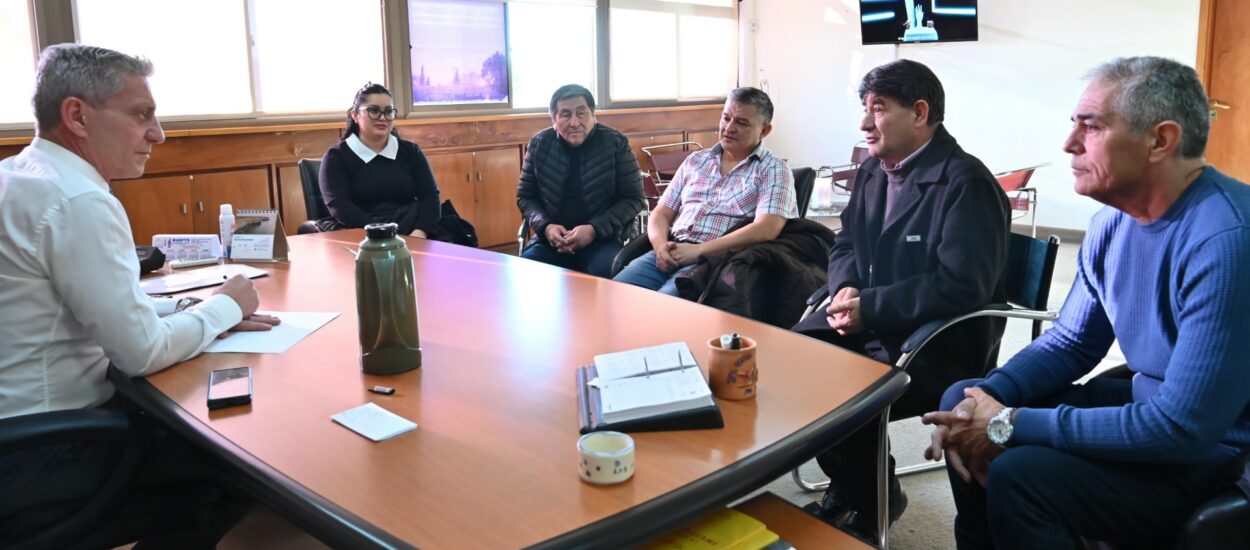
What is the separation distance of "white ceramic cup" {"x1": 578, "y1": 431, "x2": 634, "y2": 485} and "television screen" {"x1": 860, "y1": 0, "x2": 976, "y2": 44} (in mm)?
6818

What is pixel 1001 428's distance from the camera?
1.72 meters

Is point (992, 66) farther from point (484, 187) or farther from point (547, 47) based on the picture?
point (484, 187)

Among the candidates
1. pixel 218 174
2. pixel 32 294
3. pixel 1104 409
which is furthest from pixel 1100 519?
pixel 218 174

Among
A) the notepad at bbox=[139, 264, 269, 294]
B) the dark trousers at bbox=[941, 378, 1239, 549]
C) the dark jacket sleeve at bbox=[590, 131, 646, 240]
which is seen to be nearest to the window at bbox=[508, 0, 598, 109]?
the dark jacket sleeve at bbox=[590, 131, 646, 240]

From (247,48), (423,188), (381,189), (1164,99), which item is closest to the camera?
(1164,99)

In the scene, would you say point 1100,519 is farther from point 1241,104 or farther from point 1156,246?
point 1241,104

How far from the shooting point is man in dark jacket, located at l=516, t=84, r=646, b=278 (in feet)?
12.9

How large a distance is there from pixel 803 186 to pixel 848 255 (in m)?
0.79

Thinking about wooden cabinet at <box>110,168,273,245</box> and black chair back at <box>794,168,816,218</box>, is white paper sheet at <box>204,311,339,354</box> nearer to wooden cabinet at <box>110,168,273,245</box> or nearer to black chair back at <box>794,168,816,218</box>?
black chair back at <box>794,168,816,218</box>

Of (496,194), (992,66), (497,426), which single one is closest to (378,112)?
(496,194)

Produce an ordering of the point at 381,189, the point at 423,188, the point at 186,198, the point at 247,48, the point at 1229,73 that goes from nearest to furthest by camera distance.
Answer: the point at 381,189, the point at 423,188, the point at 186,198, the point at 247,48, the point at 1229,73

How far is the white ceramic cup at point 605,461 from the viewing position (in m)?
1.24

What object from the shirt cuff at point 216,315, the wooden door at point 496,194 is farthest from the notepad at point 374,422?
the wooden door at point 496,194

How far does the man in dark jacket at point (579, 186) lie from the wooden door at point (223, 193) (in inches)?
82.6
